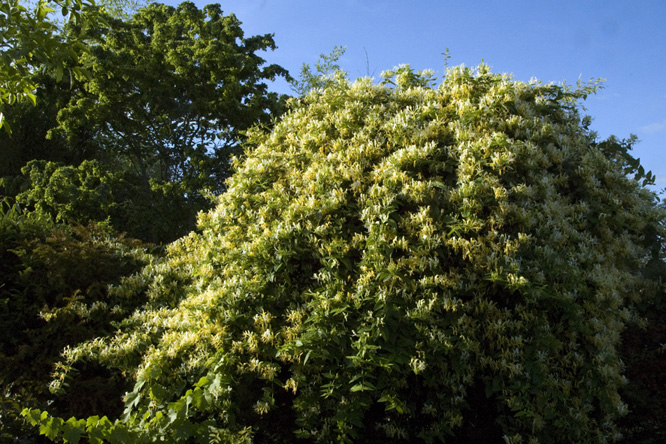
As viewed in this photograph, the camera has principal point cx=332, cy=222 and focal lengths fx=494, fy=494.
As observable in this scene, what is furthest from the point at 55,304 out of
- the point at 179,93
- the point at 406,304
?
the point at 179,93

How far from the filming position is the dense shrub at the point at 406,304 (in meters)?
3.26

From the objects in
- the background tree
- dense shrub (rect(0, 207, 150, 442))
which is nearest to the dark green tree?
the background tree

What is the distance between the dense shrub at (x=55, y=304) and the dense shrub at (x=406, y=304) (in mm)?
327

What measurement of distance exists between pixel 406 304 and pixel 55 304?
374 cm

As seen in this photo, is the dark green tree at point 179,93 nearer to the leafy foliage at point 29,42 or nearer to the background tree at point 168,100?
the background tree at point 168,100

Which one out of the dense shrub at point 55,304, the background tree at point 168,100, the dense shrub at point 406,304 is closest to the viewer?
the dense shrub at point 406,304

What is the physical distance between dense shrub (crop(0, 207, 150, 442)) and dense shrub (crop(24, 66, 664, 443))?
33 cm

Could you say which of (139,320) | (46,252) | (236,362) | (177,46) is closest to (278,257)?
(236,362)

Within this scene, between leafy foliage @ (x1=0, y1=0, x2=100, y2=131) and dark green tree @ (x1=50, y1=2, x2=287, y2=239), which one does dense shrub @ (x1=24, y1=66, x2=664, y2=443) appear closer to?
leafy foliage @ (x1=0, y1=0, x2=100, y2=131)

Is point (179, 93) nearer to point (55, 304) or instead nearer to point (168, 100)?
point (168, 100)

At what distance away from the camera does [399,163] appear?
4.00m

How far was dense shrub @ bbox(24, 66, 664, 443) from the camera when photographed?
10.7 ft

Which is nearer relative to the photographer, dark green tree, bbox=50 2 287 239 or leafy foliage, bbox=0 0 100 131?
leafy foliage, bbox=0 0 100 131

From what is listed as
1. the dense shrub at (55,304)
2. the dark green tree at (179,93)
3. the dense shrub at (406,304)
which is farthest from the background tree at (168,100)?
the dense shrub at (406,304)
